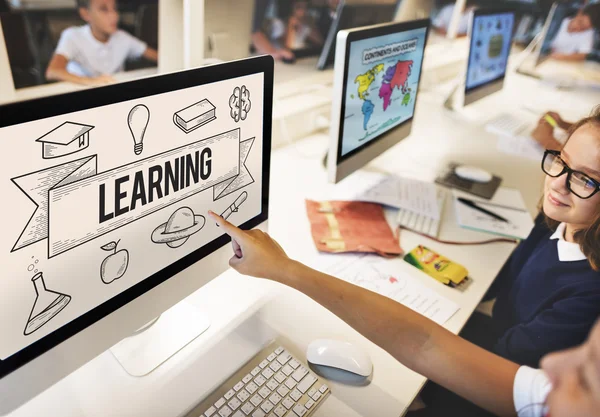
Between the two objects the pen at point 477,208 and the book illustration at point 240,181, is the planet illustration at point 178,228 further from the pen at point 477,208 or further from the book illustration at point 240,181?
the pen at point 477,208

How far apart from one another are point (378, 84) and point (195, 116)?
676 millimetres

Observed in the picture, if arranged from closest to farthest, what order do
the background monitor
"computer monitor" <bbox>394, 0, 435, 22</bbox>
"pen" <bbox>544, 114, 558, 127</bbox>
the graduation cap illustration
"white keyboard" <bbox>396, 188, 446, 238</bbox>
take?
the graduation cap illustration, "white keyboard" <bbox>396, 188, 446, 238</bbox>, the background monitor, "pen" <bbox>544, 114, 558, 127</bbox>, "computer monitor" <bbox>394, 0, 435, 22</bbox>

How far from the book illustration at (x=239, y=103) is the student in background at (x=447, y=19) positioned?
2762 mm

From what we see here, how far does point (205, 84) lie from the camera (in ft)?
2.18

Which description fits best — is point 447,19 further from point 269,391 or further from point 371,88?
point 269,391

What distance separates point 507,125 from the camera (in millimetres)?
2141

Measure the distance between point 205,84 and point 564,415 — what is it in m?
0.58

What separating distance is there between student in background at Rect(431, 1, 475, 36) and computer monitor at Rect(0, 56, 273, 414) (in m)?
2.76

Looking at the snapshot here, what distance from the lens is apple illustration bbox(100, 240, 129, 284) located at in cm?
62

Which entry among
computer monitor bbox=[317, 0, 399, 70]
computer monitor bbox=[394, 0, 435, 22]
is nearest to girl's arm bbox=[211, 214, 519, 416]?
computer monitor bbox=[317, 0, 399, 70]

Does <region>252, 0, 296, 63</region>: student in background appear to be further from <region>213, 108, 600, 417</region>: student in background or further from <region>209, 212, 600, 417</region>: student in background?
<region>209, 212, 600, 417</region>: student in background

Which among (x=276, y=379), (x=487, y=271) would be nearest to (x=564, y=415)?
(x=276, y=379)

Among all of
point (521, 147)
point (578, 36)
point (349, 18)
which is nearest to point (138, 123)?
point (349, 18)

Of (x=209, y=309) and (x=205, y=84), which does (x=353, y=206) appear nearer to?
(x=209, y=309)
